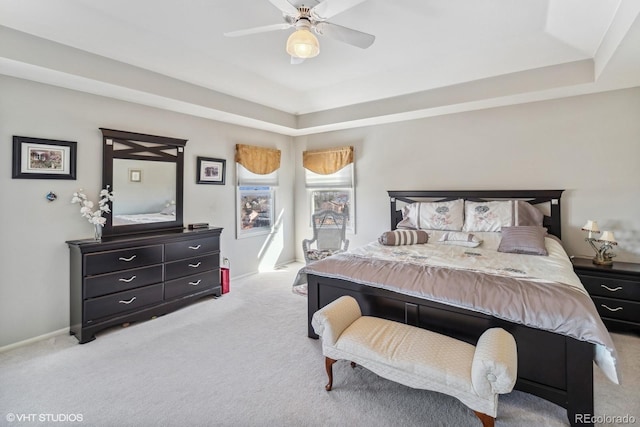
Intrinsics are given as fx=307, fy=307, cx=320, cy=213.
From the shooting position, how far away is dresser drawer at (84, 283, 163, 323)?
2.85m

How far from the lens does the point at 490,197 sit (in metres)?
3.94

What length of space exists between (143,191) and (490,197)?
14.1 feet

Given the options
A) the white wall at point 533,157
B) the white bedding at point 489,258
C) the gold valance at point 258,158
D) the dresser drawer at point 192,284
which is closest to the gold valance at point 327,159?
the white wall at point 533,157

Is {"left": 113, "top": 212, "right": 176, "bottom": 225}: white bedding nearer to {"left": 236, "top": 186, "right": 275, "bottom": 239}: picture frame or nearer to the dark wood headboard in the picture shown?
{"left": 236, "top": 186, "right": 275, "bottom": 239}: picture frame

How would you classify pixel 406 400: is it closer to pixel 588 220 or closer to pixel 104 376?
pixel 104 376

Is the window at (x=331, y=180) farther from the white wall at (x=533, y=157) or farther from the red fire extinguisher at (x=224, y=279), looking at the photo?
the red fire extinguisher at (x=224, y=279)

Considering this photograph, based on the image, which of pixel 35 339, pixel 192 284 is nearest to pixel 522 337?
pixel 192 284

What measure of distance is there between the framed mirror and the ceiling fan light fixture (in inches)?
92.4

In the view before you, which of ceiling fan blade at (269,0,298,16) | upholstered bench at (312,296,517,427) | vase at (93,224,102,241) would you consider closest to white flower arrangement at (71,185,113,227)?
vase at (93,224,102,241)

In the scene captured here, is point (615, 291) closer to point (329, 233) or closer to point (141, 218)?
point (329, 233)

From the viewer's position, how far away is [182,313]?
3465 mm

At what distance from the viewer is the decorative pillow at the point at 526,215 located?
3.56 meters

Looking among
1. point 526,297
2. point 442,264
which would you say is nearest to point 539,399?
A: point 526,297

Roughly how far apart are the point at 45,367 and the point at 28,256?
1059 millimetres
